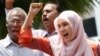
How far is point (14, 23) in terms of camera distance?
433 centimetres

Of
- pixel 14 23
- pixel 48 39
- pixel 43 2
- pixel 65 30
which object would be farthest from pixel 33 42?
pixel 43 2

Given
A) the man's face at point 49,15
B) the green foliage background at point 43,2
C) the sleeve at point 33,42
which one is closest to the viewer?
the sleeve at point 33,42

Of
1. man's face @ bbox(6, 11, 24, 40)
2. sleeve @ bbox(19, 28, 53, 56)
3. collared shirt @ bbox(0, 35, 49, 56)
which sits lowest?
collared shirt @ bbox(0, 35, 49, 56)

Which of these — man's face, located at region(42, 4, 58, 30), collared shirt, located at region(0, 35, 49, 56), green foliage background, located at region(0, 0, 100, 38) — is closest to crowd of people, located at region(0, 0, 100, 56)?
collared shirt, located at region(0, 35, 49, 56)

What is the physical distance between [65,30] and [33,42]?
363 mm

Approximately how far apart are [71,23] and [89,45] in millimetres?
258

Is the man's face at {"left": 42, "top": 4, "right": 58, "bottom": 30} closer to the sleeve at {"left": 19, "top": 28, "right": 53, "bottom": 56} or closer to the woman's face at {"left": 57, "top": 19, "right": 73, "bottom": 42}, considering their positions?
the sleeve at {"left": 19, "top": 28, "right": 53, "bottom": 56}

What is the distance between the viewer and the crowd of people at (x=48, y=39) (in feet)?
13.4

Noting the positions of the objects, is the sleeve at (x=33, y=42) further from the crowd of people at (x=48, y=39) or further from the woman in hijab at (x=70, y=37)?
the woman in hijab at (x=70, y=37)

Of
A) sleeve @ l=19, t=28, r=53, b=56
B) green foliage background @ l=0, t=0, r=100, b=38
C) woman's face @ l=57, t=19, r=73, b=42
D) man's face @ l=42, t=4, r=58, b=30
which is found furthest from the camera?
green foliage background @ l=0, t=0, r=100, b=38

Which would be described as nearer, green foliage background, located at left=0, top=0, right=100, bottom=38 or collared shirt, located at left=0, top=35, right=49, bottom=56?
collared shirt, located at left=0, top=35, right=49, bottom=56

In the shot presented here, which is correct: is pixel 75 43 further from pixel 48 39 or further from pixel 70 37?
pixel 48 39

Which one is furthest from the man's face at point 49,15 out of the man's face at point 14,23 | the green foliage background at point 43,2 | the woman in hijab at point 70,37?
the green foliage background at point 43,2

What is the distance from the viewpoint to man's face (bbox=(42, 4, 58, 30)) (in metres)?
4.62
